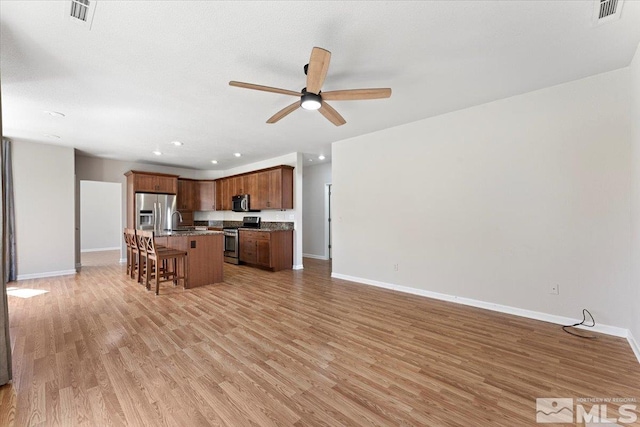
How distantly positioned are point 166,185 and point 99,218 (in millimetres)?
4598

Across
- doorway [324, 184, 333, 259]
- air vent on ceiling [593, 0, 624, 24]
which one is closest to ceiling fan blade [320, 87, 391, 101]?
air vent on ceiling [593, 0, 624, 24]

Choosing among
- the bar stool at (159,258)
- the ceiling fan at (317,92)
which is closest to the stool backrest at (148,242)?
the bar stool at (159,258)

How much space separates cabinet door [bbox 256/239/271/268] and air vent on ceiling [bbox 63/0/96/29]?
449 cm

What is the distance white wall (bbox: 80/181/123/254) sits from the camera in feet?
30.4

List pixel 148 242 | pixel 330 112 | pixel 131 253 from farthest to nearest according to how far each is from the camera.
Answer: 1. pixel 131 253
2. pixel 148 242
3. pixel 330 112

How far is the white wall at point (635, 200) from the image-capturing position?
2.34m

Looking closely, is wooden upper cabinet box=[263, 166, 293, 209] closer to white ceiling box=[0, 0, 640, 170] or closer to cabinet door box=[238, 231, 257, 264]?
cabinet door box=[238, 231, 257, 264]

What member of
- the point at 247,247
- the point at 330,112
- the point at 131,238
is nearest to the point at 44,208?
the point at 131,238

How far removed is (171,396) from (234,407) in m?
0.49

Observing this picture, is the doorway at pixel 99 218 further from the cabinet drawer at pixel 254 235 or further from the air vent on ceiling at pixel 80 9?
the air vent on ceiling at pixel 80 9

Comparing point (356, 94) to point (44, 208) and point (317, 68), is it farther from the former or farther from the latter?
point (44, 208)

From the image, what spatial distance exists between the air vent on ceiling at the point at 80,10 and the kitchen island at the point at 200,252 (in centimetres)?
327

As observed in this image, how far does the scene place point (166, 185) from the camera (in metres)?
7.24

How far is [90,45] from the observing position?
2.21 metres
